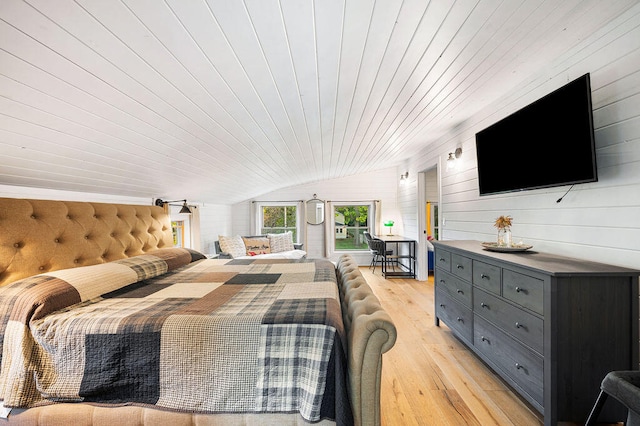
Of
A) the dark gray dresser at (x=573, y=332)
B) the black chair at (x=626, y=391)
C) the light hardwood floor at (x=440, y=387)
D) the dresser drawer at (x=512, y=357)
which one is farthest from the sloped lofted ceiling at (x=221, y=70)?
the light hardwood floor at (x=440, y=387)

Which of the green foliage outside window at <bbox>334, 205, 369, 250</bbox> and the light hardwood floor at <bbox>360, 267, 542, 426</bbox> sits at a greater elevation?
the green foliage outside window at <bbox>334, 205, 369, 250</bbox>

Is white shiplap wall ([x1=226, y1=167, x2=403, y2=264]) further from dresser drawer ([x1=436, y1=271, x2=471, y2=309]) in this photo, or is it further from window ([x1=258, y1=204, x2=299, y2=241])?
dresser drawer ([x1=436, y1=271, x2=471, y2=309])

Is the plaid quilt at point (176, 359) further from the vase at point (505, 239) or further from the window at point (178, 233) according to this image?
the window at point (178, 233)

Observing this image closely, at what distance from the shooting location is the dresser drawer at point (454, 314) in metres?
2.36

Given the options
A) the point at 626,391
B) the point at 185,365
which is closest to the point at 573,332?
the point at 626,391

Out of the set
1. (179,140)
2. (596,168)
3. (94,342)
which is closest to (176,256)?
(179,140)

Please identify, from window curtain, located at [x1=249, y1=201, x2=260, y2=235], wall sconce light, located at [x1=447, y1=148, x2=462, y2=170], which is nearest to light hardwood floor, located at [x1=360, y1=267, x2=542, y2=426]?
wall sconce light, located at [x1=447, y1=148, x2=462, y2=170]

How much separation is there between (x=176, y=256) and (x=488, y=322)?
2420 mm

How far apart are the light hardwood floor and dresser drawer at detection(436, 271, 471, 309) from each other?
45 centimetres

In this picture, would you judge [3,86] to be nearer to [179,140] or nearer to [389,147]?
[179,140]

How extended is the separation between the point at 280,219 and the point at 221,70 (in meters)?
5.25

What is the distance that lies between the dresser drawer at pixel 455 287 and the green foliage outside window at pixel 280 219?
13.0 feet

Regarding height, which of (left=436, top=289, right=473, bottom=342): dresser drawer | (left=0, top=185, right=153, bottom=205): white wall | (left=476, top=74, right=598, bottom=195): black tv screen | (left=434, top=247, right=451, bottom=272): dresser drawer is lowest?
(left=436, top=289, right=473, bottom=342): dresser drawer

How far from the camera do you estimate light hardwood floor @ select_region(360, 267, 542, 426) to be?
1.65 metres
